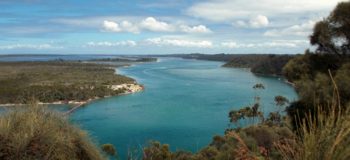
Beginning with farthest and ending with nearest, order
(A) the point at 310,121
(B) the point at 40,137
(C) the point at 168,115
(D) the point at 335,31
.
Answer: (C) the point at 168,115 → (D) the point at 335,31 → (B) the point at 40,137 → (A) the point at 310,121

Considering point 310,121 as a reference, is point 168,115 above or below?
below

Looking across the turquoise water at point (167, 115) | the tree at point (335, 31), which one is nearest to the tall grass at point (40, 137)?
the tree at point (335, 31)

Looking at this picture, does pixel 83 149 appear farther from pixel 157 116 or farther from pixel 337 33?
pixel 157 116

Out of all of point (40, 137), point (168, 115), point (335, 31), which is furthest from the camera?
point (168, 115)

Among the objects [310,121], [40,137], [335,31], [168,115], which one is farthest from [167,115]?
[310,121]

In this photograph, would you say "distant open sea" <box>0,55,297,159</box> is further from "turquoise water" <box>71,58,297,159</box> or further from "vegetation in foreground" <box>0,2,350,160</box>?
"vegetation in foreground" <box>0,2,350,160</box>

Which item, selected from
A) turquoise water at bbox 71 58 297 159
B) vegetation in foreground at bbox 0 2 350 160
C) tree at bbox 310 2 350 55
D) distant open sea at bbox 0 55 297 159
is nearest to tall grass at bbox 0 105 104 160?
vegetation in foreground at bbox 0 2 350 160

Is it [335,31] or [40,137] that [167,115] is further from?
[40,137]

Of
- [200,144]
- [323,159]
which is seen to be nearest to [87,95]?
[200,144]
